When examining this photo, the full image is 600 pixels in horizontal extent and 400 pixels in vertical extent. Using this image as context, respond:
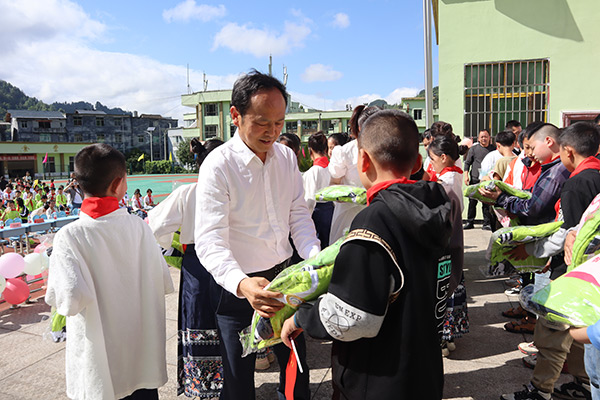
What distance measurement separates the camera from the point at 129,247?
7.44 ft

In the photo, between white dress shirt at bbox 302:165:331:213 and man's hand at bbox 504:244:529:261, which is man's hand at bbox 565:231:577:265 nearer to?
man's hand at bbox 504:244:529:261

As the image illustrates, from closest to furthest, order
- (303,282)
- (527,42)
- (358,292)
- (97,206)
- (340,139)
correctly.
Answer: (358,292), (303,282), (97,206), (340,139), (527,42)

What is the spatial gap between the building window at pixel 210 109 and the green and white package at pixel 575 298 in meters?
49.5

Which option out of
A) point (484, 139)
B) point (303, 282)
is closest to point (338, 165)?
point (303, 282)

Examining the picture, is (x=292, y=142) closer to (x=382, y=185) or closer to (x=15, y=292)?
(x=382, y=185)

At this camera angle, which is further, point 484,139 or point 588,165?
point 484,139

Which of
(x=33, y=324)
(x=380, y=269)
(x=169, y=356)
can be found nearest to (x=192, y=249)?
(x=169, y=356)

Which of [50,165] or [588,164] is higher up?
[50,165]

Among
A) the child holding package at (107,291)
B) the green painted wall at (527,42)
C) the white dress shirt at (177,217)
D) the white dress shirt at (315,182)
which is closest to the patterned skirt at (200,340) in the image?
the white dress shirt at (177,217)

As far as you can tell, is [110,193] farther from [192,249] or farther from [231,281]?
[231,281]

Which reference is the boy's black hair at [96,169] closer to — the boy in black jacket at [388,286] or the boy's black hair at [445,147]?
the boy in black jacket at [388,286]

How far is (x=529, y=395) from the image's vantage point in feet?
8.58

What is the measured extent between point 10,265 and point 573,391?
541 centimetres

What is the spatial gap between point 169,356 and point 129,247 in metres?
1.73
